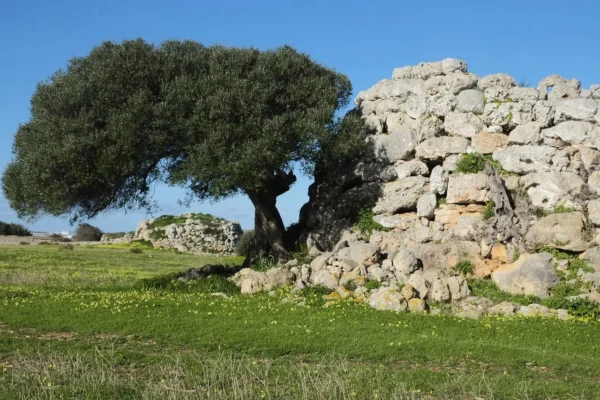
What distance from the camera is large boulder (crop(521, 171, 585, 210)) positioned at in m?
24.2

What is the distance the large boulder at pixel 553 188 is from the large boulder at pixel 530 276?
272cm

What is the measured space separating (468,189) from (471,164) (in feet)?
3.80

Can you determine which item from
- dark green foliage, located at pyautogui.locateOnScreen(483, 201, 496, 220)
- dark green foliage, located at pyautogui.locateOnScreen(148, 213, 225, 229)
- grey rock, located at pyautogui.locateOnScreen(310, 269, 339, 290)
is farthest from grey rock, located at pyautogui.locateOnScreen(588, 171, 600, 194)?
dark green foliage, located at pyautogui.locateOnScreen(148, 213, 225, 229)

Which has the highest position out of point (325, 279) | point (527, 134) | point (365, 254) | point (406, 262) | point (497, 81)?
point (497, 81)

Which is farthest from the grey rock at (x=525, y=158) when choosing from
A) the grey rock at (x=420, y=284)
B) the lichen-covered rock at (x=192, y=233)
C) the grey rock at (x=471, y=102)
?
the lichen-covered rock at (x=192, y=233)

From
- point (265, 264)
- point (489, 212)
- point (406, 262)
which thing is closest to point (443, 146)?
point (489, 212)

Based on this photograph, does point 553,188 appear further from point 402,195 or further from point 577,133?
point 402,195

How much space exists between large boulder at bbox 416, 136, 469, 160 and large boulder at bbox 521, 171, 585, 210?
9.49 ft

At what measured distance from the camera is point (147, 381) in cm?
1159

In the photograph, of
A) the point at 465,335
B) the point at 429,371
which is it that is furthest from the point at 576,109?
the point at 429,371

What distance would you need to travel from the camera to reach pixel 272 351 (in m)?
14.1

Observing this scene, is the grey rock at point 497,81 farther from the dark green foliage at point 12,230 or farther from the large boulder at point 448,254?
the dark green foliage at point 12,230

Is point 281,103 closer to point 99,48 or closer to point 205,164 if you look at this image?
point 205,164

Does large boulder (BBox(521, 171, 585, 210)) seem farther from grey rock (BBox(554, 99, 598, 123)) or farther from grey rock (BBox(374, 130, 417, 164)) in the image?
grey rock (BBox(374, 130, 417, 164))
